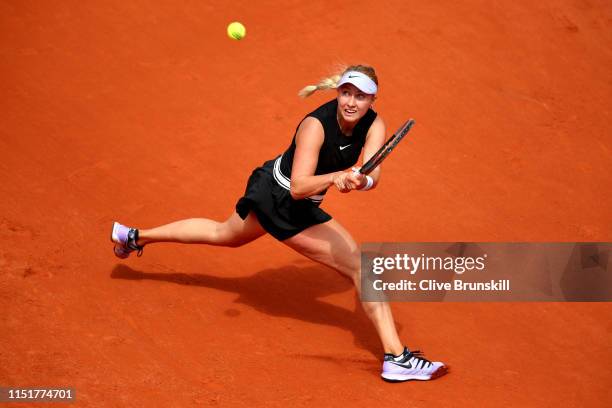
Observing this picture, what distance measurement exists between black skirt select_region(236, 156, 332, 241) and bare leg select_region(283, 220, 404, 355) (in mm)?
52

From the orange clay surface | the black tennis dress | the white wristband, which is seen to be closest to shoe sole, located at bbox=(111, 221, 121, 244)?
the orange clay surface

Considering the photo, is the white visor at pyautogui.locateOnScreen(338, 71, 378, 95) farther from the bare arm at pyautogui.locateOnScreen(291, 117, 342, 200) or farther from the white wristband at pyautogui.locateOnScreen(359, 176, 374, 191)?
the white wristband at pyautogui.locateOnScreen(359, 176, 374, 191)

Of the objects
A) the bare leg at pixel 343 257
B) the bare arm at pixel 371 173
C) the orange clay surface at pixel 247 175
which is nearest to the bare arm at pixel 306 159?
the bare arm at pixel 371 173

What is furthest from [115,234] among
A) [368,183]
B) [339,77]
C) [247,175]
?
[368,183]

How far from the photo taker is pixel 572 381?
505cm

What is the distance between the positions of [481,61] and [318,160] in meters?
4.44

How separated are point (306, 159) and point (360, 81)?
55cm

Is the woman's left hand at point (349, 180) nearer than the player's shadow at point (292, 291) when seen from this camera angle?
Yes

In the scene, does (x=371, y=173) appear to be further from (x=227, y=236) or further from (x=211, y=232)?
(x=211, y=232)

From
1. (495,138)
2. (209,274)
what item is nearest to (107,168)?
(209,274)

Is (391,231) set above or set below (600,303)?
above

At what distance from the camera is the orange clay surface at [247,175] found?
496 centimetres

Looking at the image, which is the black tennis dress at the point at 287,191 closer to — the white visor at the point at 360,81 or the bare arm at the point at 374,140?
Answer: the bare arm at the point at 374,140

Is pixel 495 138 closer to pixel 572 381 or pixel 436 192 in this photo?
pixel 436 192
